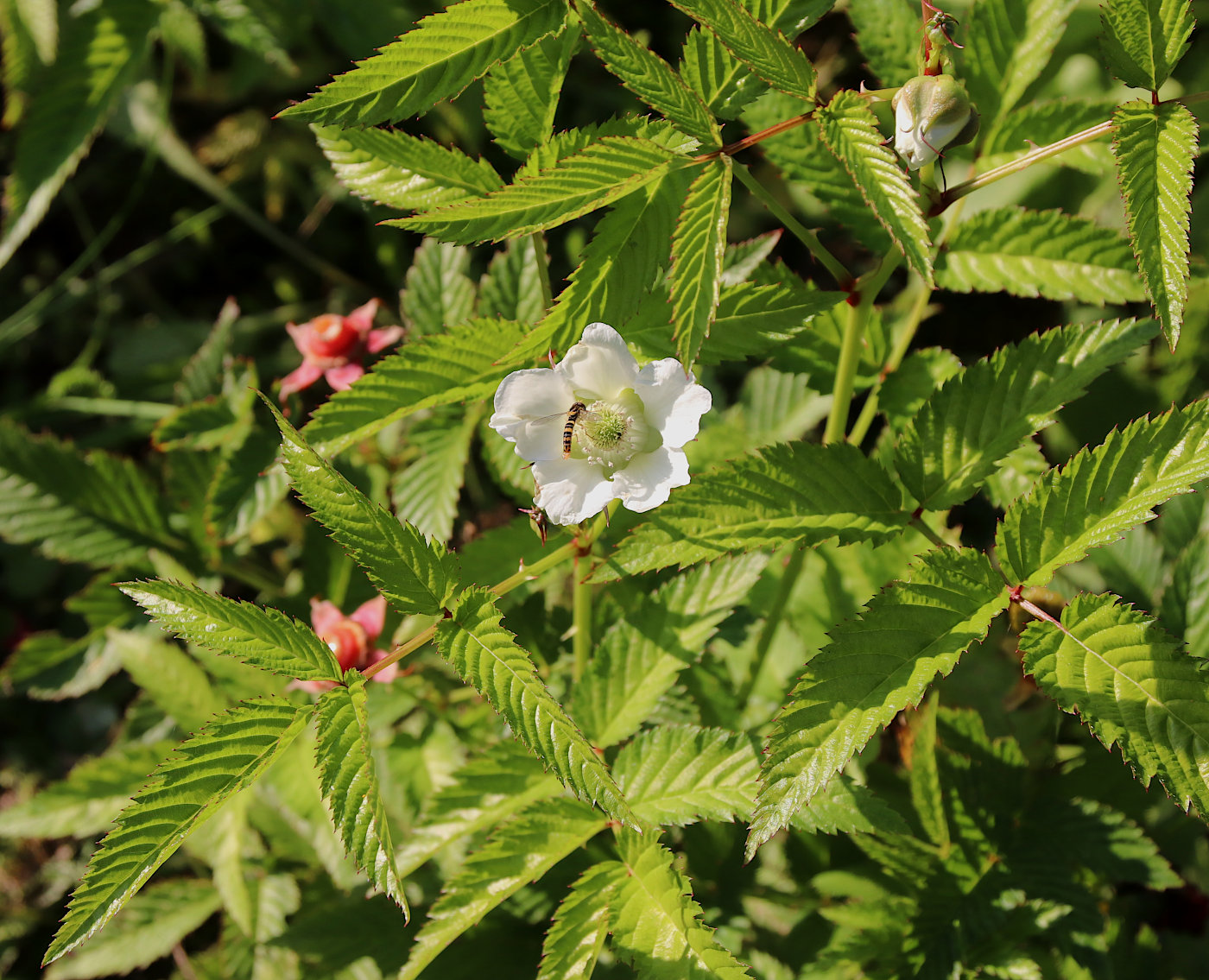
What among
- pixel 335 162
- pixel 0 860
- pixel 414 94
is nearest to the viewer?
pixel 414 94

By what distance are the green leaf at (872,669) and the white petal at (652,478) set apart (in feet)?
0.98

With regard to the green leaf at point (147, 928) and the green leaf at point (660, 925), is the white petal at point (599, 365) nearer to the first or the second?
the green leaf at point (660, 925)

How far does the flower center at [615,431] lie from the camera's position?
1322 mm

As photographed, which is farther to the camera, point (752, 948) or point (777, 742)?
point (752, 948)

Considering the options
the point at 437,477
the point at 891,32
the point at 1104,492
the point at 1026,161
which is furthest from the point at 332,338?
the point at 1104,492

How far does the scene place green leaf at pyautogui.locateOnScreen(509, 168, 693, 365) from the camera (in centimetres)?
125

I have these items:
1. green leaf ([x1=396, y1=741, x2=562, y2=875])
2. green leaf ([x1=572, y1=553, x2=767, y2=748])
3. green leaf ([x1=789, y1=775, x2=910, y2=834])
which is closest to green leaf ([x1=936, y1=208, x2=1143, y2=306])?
green leaf ([x1=572, y1=553, x2=767, y2=748])

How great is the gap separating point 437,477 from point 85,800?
1150mm

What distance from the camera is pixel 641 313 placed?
144 centimetres

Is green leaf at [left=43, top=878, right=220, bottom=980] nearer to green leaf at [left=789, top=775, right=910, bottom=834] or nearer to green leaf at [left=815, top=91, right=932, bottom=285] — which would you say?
green leaf at [left=789, top=775, right=910, bottom=834]

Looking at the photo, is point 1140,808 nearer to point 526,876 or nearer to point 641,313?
point 526,876

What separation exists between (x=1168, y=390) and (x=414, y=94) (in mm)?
2224

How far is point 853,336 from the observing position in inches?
58.0

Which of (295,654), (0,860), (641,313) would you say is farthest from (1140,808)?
(0,860)
